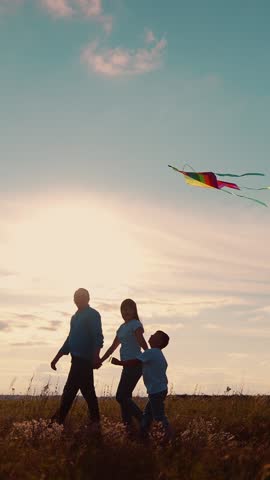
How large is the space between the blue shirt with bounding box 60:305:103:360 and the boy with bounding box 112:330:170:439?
1.00m

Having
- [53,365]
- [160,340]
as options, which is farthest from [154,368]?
[53,365]

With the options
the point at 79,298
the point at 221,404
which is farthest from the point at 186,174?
the point at 221,404

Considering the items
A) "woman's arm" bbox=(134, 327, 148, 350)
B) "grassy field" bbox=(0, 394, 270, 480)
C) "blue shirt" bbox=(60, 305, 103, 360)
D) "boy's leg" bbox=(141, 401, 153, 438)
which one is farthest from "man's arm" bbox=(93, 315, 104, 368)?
"boy's leg" bbox=(141, 401, 153, 438)

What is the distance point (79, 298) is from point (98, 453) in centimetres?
293

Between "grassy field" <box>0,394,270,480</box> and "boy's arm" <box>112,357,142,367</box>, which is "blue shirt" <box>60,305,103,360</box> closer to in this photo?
"boy's arm" <box>112,357,142,367</box>

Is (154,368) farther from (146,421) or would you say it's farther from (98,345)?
(98,345)

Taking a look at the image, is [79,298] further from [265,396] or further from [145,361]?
[265,396]

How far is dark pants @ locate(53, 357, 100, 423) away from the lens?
31.6ft

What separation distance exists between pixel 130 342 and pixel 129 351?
125 millimetres

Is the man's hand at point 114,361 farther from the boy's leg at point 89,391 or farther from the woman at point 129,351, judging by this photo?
the boy's leg at point 89,391

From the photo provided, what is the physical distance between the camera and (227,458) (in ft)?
24.5

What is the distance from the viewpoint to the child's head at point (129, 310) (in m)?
9.48

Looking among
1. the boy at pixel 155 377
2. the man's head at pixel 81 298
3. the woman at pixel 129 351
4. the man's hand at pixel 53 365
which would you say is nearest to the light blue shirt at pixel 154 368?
the boy at pixel 155 377

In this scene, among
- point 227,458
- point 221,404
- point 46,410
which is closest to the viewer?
point 227,458
